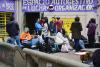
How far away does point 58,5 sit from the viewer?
2755 cm

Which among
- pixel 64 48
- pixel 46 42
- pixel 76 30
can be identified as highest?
pixel 76 30

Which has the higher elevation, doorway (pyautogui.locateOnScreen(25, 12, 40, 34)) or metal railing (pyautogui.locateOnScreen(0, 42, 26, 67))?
metal railing (pyautogui.locateOnScreen(0, 42, 26, 67))

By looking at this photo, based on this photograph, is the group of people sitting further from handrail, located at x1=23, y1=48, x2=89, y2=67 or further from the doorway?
the doorway

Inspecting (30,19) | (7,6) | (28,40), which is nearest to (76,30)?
(28,40)

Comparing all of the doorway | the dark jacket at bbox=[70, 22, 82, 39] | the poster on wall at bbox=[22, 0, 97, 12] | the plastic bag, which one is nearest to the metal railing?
the plastic bag

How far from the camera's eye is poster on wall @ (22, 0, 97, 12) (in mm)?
26928

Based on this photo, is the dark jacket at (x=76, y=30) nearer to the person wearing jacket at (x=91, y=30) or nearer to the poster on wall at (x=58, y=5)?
the person wearing jacket at (x=91, y=30)

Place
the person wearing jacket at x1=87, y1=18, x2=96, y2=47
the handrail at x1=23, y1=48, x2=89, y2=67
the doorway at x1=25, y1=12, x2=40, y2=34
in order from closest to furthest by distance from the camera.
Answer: the handrail at x1=23, y1=48, x2=89, y2=67 < the person wearing jacket at x1=87, y1=18, x2=96, y2=47 < the doorway at x1=25, y1=12, x2=40, y2=34

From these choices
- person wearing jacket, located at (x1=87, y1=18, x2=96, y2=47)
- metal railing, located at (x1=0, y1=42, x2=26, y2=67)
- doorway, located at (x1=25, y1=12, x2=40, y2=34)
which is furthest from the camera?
doorway, located at (x1=25, y1=12, x2=40, y2=34)

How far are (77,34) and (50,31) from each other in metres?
4.07

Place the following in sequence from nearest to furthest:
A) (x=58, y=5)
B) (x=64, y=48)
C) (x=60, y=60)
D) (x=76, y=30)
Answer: (x=60, y=60) < (x=76, y=30) < (x=64, y=48) < (x=58, y=5)

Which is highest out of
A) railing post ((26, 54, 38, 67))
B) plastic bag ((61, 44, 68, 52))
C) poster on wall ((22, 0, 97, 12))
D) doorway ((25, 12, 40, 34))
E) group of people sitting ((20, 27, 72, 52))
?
poster on wall ((22, 0, 97, 12))

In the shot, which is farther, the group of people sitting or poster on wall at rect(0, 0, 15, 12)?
poster on wall at rect(0, 0, 15, 12)

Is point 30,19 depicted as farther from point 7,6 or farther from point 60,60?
point 60,60
